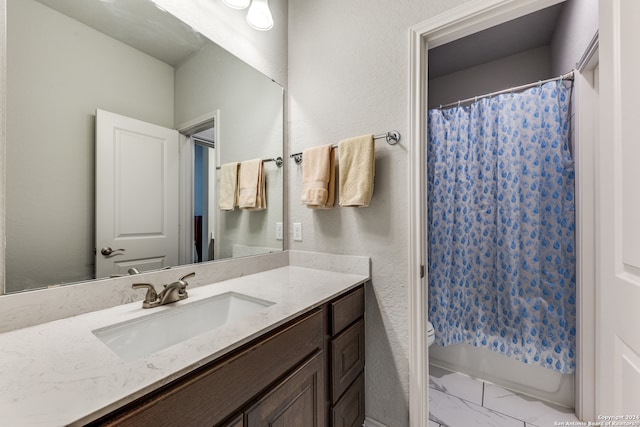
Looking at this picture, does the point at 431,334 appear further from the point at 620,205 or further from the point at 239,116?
the point at 239,116

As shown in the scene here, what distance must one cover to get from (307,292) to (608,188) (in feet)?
3.45

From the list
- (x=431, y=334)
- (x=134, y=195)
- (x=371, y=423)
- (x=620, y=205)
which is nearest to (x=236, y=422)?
(x=134, y=195)

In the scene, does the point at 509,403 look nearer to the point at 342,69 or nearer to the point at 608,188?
the point at 608,188

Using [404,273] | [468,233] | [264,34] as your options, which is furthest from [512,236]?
[264,34]

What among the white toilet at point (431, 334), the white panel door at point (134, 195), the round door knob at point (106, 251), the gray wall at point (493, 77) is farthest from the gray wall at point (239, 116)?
the gray wall at point (493, 77)

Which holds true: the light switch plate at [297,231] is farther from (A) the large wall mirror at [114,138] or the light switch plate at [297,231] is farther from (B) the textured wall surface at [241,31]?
(B) the textured wall surface at [241,31]

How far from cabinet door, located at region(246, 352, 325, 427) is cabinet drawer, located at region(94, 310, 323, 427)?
4cm

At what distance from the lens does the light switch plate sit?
5.16 feet

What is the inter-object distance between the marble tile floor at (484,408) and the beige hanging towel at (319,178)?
54.2 inches

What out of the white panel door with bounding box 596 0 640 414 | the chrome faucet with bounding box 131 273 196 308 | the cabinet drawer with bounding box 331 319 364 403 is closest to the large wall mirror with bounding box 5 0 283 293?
the chrome faucet with bounding box 131 273 196 308

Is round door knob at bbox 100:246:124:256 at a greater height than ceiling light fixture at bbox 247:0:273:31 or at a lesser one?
lesser

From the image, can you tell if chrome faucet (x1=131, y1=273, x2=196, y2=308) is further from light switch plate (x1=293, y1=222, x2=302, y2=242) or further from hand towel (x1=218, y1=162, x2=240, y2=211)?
light switch plate (x1=293, y1=222, x2=302, y2=242)

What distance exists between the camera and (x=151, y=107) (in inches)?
41.7

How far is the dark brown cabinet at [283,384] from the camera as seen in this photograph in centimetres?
54
